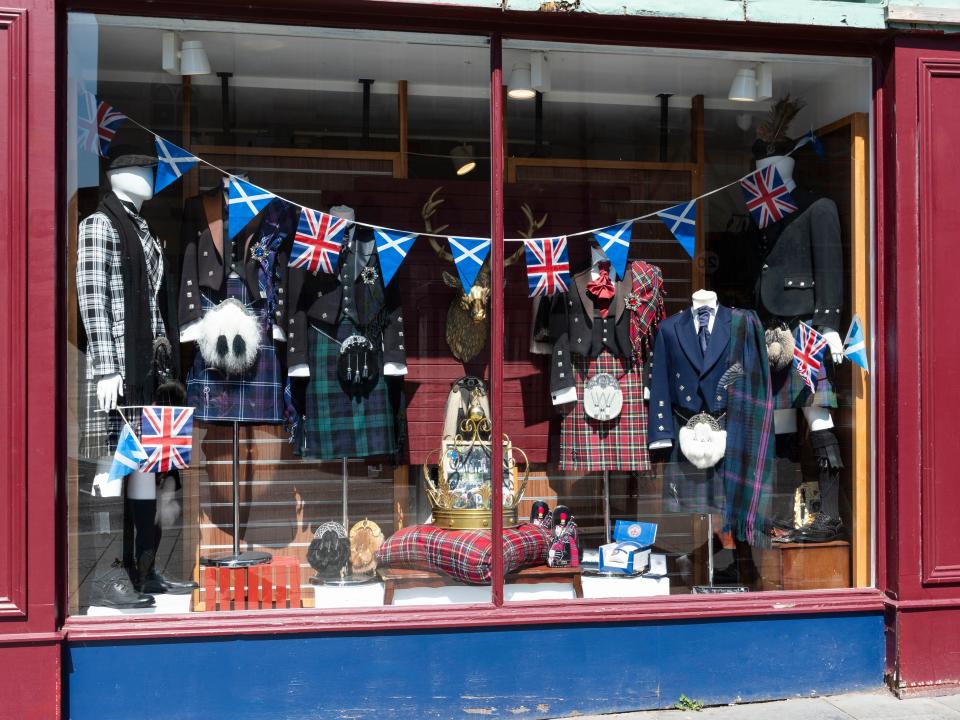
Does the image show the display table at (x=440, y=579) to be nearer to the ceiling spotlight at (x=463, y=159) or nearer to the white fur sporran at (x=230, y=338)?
the white fur sporran at (x=230, y=338)

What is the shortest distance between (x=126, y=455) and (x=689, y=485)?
2.58m

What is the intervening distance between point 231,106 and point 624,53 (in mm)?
1803

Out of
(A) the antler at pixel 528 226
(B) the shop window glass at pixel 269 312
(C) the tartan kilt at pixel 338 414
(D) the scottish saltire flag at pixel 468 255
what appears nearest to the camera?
(B) the shop window glass at pixel 269 312

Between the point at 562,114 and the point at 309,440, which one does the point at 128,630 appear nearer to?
the point at 309,440

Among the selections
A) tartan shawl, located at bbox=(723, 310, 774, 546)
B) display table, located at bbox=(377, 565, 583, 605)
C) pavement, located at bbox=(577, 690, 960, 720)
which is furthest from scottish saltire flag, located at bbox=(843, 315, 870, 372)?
display table, located at bbox=(377, 565, 583, 605)

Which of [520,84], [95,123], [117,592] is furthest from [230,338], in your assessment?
[520,84]

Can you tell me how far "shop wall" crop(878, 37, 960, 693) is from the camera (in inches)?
186

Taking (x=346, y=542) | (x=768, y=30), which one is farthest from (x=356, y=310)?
(x=768, y=30)

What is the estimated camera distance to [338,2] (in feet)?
14.2

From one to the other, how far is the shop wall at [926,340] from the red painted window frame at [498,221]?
0.12m

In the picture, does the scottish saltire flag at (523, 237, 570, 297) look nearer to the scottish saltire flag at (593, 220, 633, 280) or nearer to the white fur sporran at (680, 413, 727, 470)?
the scottish saltire flag at (593, 220, 633, 280)

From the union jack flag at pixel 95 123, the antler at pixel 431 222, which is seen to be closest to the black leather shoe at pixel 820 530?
the antler at pixel 431 222

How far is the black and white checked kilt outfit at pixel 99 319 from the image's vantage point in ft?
14.2

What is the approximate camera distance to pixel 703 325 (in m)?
5.05
